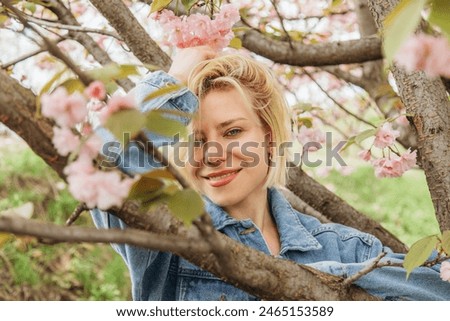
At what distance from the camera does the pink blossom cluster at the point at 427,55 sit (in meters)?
0.52

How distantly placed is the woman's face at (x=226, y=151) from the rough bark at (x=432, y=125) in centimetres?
35

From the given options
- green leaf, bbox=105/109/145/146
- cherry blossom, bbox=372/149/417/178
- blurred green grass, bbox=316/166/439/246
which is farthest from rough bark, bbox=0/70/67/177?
blurred green grass, bbox=316/166/439/246

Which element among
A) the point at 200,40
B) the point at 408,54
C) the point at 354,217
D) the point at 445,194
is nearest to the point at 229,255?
the point at 408,54

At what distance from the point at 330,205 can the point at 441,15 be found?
1.07 metres

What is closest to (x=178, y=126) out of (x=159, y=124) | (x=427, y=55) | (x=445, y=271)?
(x=159, y=124)

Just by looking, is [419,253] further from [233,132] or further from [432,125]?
[233,132]

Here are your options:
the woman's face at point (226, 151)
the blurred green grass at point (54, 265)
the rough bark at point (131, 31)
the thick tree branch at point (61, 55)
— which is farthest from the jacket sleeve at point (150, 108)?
the blurred green grass at point (54, 265)

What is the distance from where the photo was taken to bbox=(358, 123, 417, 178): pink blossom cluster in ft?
4.11

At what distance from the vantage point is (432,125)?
1.02 metres

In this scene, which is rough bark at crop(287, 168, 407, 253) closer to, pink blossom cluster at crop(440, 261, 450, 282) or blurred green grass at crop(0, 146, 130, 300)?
pink blossom cluster at crop(440, 261, 450, 282)

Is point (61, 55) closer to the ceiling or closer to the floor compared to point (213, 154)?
closer to the ceiling

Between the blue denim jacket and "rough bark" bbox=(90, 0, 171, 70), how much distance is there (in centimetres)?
26

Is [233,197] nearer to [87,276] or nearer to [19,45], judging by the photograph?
[87,276]

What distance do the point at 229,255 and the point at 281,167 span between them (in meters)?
0.78
